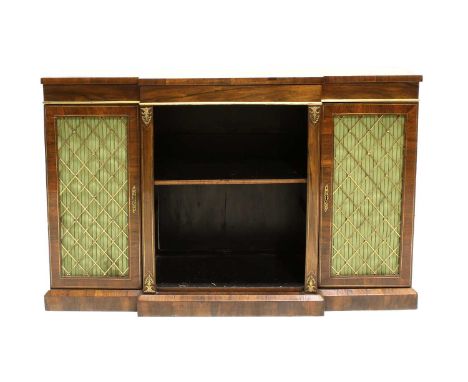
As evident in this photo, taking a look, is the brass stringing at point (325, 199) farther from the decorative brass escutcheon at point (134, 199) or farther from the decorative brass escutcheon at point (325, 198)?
the decorative brass escutcheon at point (134, 199)

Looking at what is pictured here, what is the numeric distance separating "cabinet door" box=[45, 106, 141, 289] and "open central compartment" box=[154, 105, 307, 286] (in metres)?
0.39

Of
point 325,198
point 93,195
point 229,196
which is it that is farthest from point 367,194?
point 93,195

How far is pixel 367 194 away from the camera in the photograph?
2955mm

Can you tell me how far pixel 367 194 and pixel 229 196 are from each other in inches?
34.5

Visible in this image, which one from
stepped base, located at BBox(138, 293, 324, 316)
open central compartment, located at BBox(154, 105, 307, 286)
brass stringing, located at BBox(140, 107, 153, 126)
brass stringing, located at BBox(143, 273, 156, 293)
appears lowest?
stepped base, located at BBox(138, 293, 324, 316)

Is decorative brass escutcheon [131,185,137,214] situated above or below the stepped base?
above

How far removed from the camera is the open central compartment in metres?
3.44

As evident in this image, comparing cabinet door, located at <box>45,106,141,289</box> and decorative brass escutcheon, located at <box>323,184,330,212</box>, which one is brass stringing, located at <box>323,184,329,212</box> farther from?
cabinet door, located at <box>45,106,141,289</box>

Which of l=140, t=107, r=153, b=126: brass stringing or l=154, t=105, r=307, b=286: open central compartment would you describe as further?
l=154, t=105, r=307, b=286: open central compartment

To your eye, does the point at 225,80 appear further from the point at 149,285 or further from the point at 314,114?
the point at 149,285

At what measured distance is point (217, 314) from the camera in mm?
2938

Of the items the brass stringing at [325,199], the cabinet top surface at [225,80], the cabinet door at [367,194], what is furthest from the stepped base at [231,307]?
the cabinet top surface at [225,80]

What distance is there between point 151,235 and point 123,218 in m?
0.14

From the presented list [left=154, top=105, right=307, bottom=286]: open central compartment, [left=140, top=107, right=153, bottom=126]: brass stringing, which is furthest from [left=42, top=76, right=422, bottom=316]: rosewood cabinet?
[left=154, top=105, right=307, bottom=286]: open central compartment
